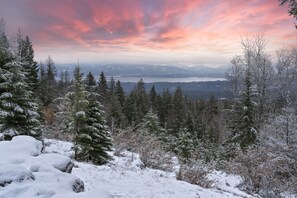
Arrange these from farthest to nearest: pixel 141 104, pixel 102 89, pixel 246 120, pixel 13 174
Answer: pixel 102 89, pixel 141 104, pixel 246 120, pixel 13 174

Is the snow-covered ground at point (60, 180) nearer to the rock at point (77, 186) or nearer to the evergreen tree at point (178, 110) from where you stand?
the rock at point (77, 186)

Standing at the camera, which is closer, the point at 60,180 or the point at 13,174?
the point at 13,174

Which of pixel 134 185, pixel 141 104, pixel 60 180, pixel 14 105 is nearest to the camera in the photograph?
pixel 60 180

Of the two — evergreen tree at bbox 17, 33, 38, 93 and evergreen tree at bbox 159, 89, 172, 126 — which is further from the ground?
evergreen tree at bbox 17, 33, 38, 93

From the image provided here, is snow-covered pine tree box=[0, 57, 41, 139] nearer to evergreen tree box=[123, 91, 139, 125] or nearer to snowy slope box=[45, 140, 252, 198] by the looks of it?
snowy slope box=[45, 140, 252, 198]

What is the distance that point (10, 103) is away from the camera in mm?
12227

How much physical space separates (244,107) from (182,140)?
23.1ft

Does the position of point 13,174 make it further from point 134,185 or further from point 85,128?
point 85,128

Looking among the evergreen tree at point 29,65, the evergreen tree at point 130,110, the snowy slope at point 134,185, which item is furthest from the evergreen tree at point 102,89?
the snowy slope at point 134,185

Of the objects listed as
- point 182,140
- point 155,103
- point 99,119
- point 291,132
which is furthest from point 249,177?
point 155,103

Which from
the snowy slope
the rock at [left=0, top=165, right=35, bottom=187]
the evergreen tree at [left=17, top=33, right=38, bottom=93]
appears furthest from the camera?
the evergreen tree at [left=17, top=33, right=38, bottom=93]

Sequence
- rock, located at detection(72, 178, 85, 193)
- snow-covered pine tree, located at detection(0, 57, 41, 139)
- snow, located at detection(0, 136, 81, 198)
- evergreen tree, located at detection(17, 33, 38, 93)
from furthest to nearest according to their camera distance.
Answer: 1. evergreen tree, located at detection(17, 33, 38, 93)
2. snow-covered pine tree, located at detection(0, 57, 41, 139)
3. rock, located at detection(72, 178, 85, 193)
4. snow, located at detection(0, 136, 81, 198)

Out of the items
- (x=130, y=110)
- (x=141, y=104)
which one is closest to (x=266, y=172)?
(x=130, y=110)

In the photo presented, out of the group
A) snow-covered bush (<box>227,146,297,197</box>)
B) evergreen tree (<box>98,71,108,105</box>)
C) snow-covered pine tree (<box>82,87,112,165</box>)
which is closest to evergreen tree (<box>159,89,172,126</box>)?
evergreen tree (<box>98,71,108,105</box>)
